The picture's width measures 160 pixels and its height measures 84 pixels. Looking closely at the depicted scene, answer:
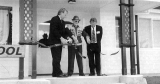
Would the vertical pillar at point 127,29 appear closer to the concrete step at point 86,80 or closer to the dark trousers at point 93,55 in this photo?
the concrete step at point 86,80

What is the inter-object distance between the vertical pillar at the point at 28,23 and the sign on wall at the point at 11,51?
0.23 metres

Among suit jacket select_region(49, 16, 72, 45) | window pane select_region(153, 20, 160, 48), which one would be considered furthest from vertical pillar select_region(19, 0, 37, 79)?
window pane select_region(153, 20, 160, 48)

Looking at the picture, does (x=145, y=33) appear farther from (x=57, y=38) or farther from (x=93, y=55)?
(x=57, y=38)

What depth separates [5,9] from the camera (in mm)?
8383

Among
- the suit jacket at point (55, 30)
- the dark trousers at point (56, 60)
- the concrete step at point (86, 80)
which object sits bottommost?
the concrete step at point (86, 80)

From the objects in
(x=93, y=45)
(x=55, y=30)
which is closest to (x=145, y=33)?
(x=93, y=45)

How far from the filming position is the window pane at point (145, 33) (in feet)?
34.9

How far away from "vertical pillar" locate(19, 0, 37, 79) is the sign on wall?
232 millimetres

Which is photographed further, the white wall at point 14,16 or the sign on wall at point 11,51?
the white wall at point 14,16

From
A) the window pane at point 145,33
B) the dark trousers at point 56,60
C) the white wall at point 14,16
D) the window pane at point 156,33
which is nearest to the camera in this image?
the dark trousers at point 56,60

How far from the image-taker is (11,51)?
219 inches

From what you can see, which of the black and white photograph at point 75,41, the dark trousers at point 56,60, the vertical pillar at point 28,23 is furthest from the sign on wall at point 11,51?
the dark trousers at point 56,60

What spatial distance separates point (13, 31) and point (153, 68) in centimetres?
607

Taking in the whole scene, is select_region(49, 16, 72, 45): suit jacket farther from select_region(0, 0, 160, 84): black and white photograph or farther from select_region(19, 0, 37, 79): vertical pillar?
select_region(19, 0, 37, 79): vertical pillar
